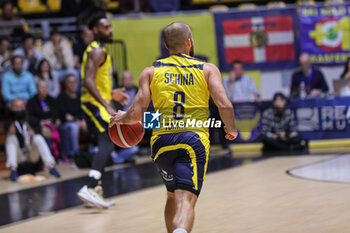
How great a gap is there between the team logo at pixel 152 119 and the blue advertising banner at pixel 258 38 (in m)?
9.28

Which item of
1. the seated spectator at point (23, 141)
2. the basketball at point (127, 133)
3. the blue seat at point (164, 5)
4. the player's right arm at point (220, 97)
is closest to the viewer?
the player's right arm at point (220, 97)

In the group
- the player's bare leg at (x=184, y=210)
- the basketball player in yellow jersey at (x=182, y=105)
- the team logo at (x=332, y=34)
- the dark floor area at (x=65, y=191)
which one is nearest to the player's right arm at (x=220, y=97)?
the basketball player in yellow jersey at (x=182, y=105)

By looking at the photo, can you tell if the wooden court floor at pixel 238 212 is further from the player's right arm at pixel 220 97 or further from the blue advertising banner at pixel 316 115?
the blue advertising banner at pixel 316 115

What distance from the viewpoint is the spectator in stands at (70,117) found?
11.9 meters

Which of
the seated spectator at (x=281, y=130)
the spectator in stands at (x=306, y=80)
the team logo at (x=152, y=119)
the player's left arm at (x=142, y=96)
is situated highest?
the player's left arm at (x=142, y=96)

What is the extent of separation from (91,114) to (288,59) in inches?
285

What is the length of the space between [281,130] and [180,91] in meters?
8.43

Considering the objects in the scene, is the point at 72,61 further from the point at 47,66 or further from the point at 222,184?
the point at 222,184

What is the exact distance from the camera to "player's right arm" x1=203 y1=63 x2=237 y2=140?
4359 mm

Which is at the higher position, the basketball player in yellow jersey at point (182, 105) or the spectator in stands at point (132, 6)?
the spectator in stands at point (132, 6)

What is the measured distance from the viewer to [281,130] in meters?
12.6

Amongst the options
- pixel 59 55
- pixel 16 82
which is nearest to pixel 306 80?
pixel 59 55

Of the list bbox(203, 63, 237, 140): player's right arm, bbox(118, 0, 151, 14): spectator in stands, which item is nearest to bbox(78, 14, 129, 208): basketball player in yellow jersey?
bbox(203, 63, 237, 140): player's right arm

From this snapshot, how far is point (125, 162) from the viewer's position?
11.9 m
